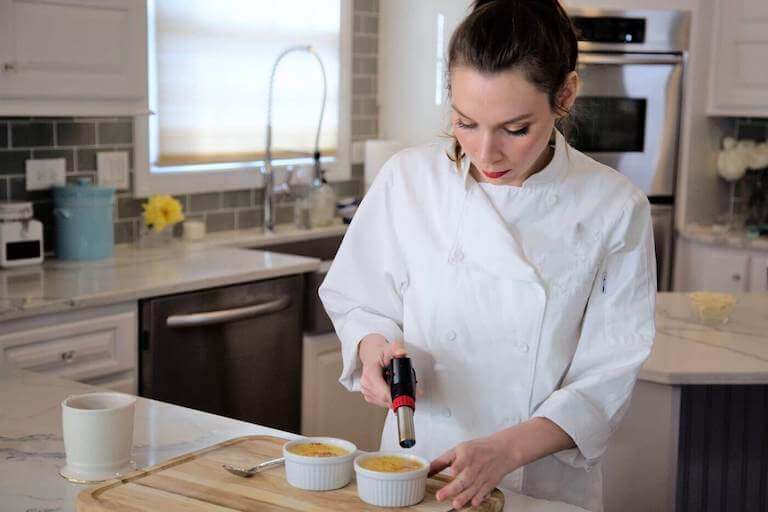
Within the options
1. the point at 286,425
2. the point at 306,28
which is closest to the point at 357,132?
the point at 306,28

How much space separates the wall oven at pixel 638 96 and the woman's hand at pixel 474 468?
324cm

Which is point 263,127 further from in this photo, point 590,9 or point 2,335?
point 2,335

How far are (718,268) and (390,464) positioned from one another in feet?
10.9

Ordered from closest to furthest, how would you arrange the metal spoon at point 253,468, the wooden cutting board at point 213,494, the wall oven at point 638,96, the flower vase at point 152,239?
1. the wooden cutting board at point 213,494
2. the metal spoon at point 253,468
3. the flower vase at point 152,239
4. the wall oven at point 638,96

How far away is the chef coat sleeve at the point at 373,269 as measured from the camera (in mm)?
1820

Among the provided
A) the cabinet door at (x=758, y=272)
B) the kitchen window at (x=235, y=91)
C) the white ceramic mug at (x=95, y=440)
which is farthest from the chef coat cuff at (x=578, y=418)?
Result: the cabinet door at (x=758, y=272)

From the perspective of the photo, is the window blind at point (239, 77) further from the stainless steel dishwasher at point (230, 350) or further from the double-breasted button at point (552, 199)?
the double-breasted button at point (552, 199)

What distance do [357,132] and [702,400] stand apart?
2.68 metres

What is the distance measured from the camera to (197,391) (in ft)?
10.6

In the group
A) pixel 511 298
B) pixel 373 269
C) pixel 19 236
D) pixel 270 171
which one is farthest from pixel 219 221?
pixel 511 298

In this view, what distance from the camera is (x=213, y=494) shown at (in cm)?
143

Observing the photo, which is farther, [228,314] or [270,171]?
[270,171]

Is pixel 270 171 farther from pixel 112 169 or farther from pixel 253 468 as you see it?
pixel 253 468

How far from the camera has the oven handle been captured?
183 inches
